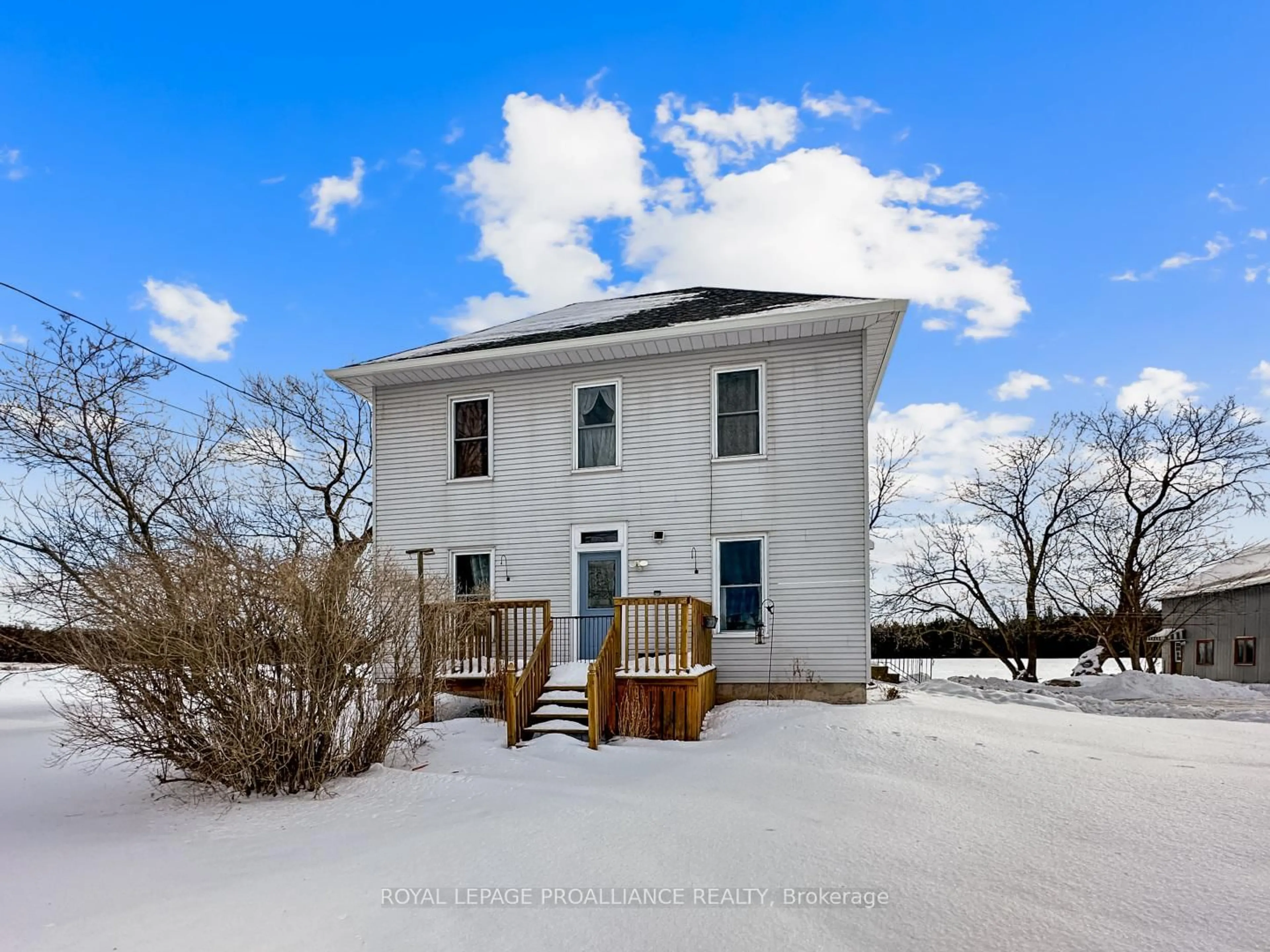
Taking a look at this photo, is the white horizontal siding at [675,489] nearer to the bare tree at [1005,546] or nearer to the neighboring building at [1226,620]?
the bare tree at [1005,546]

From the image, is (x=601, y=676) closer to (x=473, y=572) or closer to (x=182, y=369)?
(x=473, y=572)

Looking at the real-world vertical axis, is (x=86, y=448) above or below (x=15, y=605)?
above

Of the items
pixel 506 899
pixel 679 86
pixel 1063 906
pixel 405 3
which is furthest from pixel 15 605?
pixel 679 86

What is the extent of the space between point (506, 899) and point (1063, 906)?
278cm

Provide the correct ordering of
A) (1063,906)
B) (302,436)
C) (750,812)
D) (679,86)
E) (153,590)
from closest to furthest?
(1063,906), (750,812), (153,590), (679,86), (302,436)

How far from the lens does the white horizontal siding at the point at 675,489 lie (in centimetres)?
1118

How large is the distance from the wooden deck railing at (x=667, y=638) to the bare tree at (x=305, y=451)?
12.0 meters

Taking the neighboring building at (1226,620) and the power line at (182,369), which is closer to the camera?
the power line at (182,369)

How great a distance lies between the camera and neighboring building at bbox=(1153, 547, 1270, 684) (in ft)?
63.0

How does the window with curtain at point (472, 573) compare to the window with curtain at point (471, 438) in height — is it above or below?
below

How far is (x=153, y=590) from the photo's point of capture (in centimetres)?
619

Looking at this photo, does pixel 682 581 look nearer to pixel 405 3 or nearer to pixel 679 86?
pixel 679 86

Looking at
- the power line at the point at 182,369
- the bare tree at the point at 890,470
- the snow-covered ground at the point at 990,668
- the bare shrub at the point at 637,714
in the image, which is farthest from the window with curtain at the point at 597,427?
the bare tree at the point at 890,470

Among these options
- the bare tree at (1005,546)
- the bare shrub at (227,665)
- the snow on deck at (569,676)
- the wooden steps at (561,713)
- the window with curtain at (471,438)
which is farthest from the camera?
the bare tree at (1005,546)
